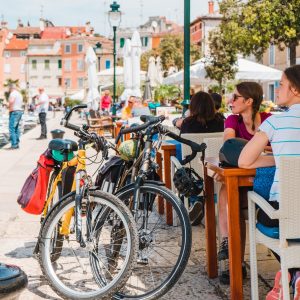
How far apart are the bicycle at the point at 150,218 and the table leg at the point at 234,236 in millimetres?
260

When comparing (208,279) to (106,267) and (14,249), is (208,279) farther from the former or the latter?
(14,249)

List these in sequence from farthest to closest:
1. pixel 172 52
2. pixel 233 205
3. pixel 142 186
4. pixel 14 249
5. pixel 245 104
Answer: pixel 172 52
pixel 14 249
pixel 245 104
pixel 142 186
pixel 233 205

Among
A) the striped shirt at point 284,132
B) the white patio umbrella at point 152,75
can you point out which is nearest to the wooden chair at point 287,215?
the striped shirt at point 284,132

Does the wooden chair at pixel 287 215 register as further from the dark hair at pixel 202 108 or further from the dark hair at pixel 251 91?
the dark hair at pixel 202 108

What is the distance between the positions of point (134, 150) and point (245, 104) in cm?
100

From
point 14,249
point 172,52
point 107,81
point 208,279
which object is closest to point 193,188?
point 208,279

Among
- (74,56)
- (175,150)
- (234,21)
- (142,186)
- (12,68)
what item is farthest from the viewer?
(12,68)

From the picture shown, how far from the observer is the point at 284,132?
139 inches

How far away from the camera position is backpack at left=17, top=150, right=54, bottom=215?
15.3 feet

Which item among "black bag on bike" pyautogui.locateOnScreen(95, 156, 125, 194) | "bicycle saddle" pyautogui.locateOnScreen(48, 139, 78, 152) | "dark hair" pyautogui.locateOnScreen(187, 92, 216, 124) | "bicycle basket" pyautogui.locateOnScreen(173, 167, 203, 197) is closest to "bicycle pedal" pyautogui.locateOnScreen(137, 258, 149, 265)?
"bicycle basket" pyautogui.locateOnScreen(173, 167, 203, 197)

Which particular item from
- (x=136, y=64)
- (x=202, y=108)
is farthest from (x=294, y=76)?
(x=136, y=64)

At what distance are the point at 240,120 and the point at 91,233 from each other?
5.47 feet

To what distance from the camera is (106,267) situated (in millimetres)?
4133

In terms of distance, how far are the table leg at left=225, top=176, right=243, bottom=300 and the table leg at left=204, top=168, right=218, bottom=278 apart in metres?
0.61
